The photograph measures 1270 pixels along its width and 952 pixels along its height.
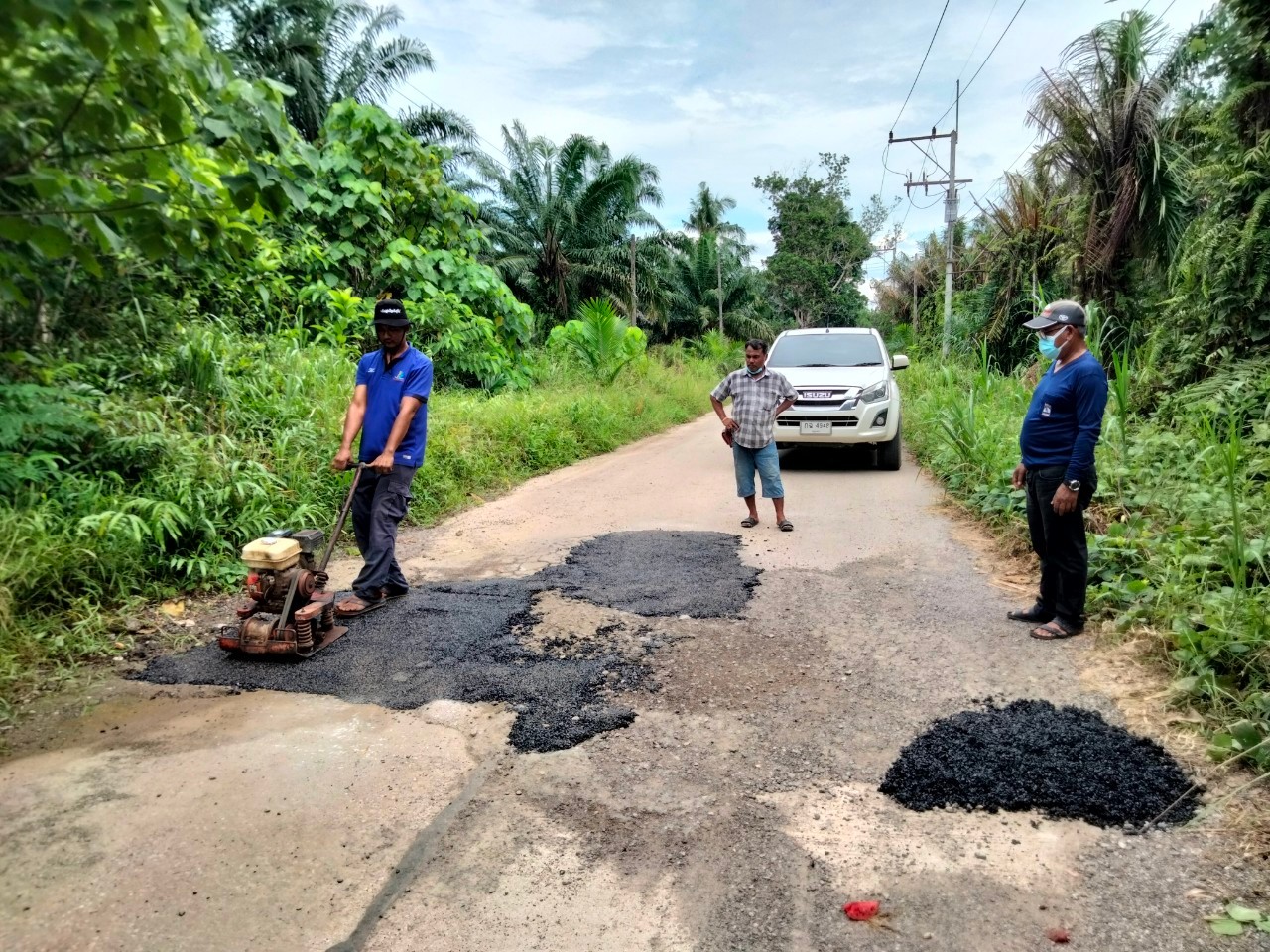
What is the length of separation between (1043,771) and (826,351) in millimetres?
8214

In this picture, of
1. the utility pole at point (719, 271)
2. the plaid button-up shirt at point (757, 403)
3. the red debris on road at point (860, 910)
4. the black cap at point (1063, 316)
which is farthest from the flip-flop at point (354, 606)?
the utility pole at point (719, 271)

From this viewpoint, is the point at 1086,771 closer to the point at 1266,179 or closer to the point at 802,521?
the point at 802,521

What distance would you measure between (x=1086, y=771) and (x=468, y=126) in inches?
1008

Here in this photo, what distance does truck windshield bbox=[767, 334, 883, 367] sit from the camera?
10.5 metres

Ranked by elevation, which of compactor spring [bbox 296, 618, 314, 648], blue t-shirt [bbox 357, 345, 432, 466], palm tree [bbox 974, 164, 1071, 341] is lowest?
compactor spring [bbox 296, 618, 314, 648]

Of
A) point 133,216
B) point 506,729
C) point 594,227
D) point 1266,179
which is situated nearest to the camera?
point 133,216

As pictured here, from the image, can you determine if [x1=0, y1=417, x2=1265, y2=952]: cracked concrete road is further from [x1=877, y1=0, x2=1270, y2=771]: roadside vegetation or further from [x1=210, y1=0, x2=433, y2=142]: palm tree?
[x1=210, y1=0, x2=433, y2=142]: palm tree

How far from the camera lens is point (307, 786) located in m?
3.04

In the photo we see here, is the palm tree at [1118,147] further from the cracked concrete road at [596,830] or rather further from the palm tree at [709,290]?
the palm tree at [709,290]

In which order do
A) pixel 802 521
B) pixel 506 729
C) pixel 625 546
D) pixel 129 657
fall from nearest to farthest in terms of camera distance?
pixel 506 729
pixel 129 657
pixel 625 546
pixel 802 521

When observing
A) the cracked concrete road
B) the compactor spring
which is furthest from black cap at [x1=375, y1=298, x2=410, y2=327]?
the cracked concrete road

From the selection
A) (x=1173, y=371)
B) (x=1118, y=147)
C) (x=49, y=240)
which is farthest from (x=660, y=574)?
(x=1118, y=147)

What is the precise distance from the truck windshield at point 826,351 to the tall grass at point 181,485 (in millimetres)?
3902

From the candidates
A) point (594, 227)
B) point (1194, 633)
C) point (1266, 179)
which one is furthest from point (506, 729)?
point (594, 227)
